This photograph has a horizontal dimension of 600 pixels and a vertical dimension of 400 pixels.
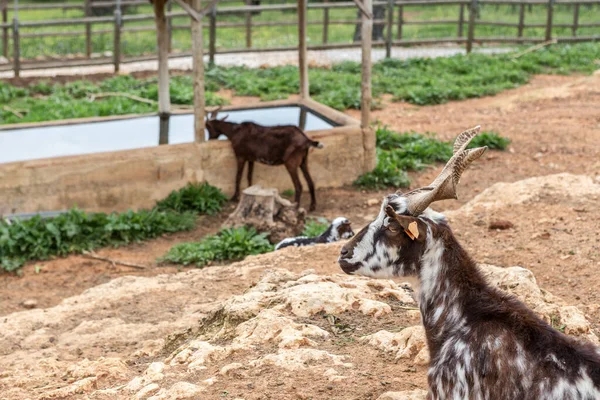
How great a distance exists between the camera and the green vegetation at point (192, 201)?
11461 mm

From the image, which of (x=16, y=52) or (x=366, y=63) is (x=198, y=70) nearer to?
(x=366, y=63)

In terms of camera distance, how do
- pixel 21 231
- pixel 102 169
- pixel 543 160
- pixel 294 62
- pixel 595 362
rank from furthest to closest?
1. pixel 294 62
2. pixel 543 160
3. pixel 102 169
4. pixel 21 231
5. pixel 595 362

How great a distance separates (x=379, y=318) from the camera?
5.97 metres

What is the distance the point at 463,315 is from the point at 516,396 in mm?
526

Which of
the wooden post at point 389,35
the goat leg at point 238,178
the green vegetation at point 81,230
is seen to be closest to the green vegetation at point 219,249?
the green vegetation at point 81,230

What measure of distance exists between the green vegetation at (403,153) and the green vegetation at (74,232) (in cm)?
297

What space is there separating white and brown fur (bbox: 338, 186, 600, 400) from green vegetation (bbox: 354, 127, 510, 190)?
7625 mm

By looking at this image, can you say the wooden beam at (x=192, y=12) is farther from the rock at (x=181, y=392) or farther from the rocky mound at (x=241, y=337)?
the rock at (x=181, y=392)

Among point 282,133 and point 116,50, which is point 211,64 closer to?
point 116,50

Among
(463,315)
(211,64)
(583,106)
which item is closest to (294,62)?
(211,64)

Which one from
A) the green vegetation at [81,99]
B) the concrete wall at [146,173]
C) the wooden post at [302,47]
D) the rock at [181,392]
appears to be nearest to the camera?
the rock at [181,392]

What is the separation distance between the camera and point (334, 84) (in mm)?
18391

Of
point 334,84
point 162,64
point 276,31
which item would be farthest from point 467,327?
point 276,31

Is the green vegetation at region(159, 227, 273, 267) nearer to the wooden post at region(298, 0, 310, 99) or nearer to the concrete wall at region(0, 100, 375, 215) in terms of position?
the concrete wall at region(0, 100, 375, 215)
